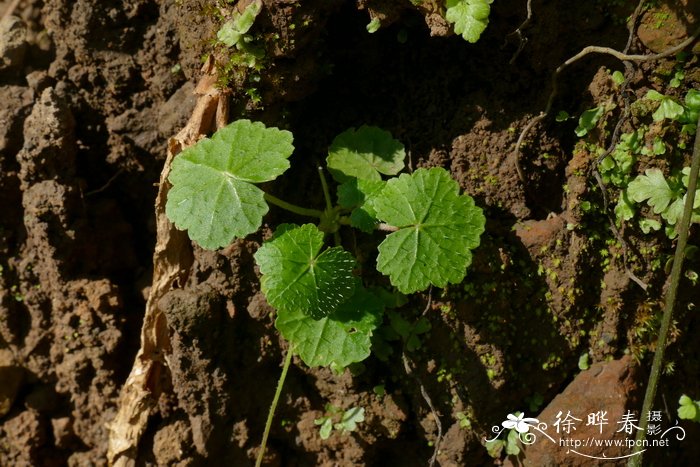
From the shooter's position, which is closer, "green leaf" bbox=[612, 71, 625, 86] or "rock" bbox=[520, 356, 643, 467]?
"green leaf" bbox=[612, 71, 625, 86]

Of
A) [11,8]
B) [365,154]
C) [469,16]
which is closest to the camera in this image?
[469,16]

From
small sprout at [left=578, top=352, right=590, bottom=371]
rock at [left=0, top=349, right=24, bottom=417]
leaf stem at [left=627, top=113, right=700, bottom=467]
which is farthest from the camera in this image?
rock at [left=0, top=349, right=24, bottom=417]

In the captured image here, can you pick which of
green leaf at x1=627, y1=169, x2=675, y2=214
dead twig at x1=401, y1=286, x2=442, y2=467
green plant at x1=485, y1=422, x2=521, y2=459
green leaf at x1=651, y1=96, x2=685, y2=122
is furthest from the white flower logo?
green leaf at x1=651, y1=96, x2=685, y2=122

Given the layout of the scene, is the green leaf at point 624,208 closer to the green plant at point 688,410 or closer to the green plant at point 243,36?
the green plant at point 688,410

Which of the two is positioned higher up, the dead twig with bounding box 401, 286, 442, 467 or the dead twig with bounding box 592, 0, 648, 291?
the dead twig with bounding box 592, 0, 648, 291

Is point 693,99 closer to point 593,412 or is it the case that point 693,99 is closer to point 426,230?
point 426,230

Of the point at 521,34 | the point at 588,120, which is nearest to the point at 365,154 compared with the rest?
the point at 521,34

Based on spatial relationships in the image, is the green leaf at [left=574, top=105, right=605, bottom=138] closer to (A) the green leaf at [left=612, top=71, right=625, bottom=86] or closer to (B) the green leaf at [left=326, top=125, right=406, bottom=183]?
(A) the green leaf at [left=612, top=71, right=625, bottom=86]

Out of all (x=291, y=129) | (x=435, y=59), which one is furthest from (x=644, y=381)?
(x=291, y=129)
